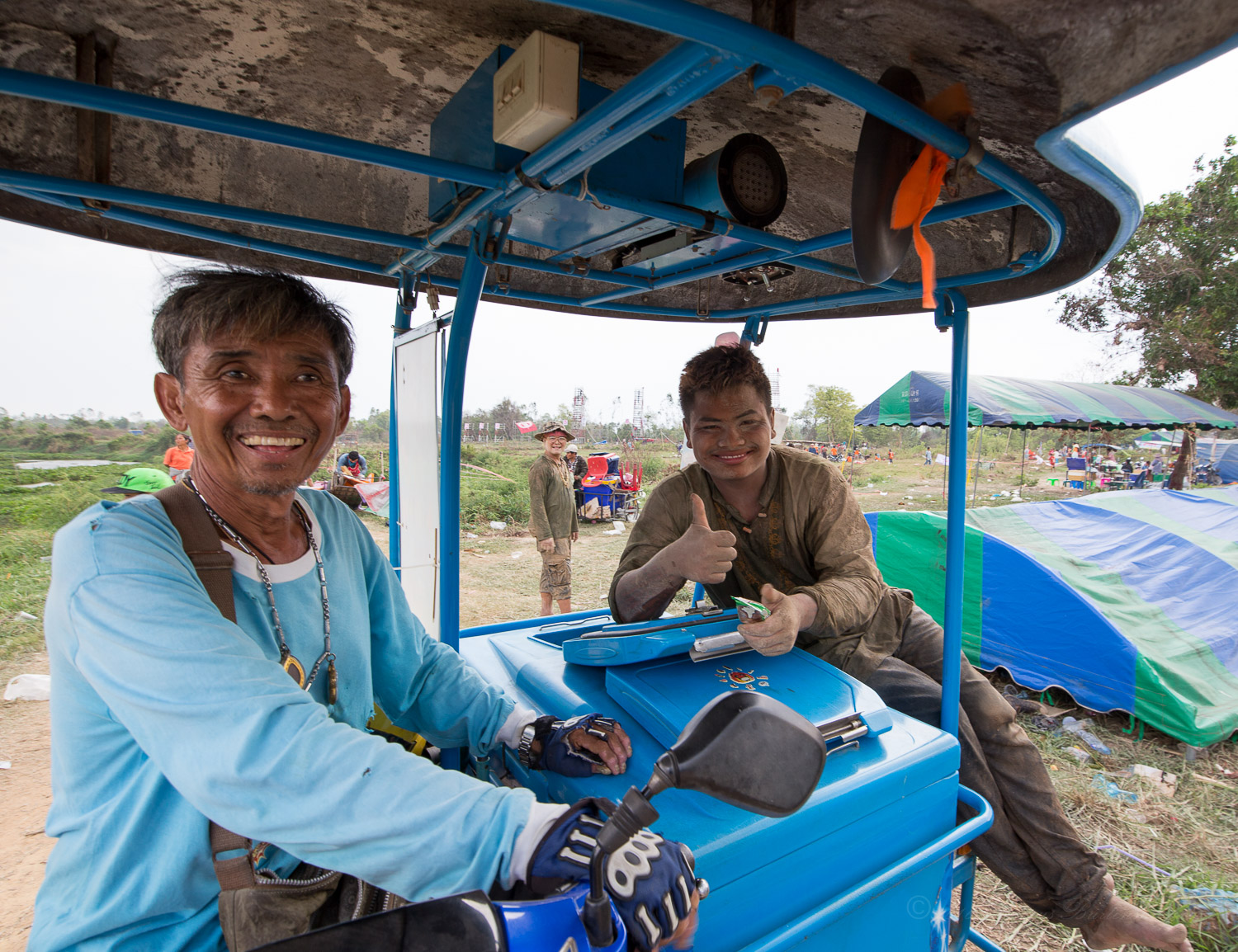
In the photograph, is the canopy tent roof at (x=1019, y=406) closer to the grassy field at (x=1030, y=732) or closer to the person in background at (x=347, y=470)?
the grassy field at (x=1030, y=732)

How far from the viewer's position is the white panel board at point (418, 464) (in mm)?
2078

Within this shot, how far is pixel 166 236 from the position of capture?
205 centimetres

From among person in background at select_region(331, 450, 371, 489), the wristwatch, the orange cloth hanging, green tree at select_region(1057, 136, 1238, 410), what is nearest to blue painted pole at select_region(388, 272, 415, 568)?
the wristwatch

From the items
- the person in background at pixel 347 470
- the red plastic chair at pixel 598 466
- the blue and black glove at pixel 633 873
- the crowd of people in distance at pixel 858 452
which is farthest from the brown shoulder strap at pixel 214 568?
the crowd of people in distance at pixel 858 452

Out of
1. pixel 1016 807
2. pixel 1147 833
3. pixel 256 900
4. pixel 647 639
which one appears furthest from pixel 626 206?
pixel 1147 833

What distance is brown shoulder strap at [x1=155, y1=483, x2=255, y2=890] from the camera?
1018 mm

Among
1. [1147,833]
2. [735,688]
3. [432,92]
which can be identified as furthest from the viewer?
[1147,833]

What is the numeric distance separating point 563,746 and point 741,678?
509 mm

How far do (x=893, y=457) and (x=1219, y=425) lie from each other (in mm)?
20228

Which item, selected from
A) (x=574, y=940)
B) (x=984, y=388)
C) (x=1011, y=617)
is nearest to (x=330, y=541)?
(x=574, y=940)

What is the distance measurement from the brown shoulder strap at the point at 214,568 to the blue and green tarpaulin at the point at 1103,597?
5380 millimetres

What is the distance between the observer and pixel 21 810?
13.0ft

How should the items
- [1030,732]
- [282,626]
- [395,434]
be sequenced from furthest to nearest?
[1030,732] → [395,434] → [282,626]

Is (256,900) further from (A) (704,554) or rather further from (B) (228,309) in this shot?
(A) (704,554)
